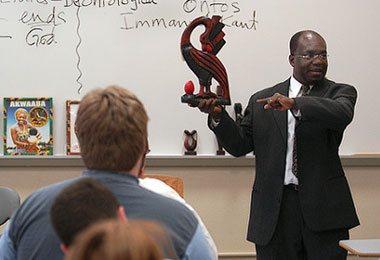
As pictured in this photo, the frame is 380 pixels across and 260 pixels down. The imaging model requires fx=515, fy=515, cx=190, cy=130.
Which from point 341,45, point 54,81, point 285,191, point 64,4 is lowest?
point 285,191

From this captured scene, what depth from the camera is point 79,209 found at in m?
0.99

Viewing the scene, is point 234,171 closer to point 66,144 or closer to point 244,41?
point 244,41

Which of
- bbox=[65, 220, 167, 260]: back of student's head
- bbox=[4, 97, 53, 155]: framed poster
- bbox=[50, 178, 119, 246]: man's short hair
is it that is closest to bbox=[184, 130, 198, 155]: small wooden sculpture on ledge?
bbox=[4, 97, 53, 155]: framed poster

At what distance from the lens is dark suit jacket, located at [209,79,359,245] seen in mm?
2162

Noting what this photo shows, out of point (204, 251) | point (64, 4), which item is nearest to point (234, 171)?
point (64, 4)

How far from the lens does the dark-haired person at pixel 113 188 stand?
1133 mm

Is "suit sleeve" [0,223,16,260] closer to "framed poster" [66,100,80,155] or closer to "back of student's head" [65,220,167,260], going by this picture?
"back of student's head" [65,220,167,260]

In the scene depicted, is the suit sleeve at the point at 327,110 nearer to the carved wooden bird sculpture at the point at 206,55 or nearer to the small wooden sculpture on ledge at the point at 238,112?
the carved wooden bird sculpture at the point at 206,55

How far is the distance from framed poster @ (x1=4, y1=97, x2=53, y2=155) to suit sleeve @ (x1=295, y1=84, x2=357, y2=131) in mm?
1917

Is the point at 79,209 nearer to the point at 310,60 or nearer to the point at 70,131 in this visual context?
the point at 310,60

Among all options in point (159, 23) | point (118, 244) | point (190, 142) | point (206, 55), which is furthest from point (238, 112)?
point (118, 244)

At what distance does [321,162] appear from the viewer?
2229 millimetres

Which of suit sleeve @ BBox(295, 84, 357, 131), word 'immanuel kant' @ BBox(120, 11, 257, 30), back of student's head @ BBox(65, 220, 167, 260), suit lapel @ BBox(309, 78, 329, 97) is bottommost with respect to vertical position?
back of student's head @ BBox(65, 220, 167, 260)

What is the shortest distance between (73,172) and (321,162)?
6.03ft
